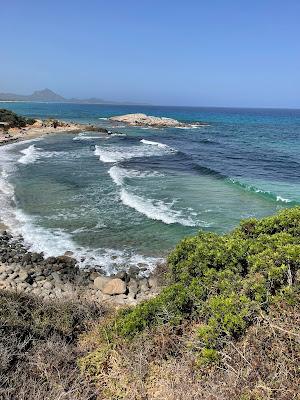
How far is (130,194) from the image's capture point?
25.7m

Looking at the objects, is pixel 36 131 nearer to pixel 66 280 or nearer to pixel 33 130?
pixel 33 130

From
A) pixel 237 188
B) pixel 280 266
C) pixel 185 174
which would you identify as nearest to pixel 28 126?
pixel 185 174

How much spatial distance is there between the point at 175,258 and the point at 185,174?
75.5ft

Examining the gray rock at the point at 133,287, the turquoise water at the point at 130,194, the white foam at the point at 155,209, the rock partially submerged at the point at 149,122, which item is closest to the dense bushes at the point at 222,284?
the gray rock at the point at 133,287

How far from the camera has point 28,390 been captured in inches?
239

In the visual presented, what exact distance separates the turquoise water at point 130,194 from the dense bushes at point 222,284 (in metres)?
6.25

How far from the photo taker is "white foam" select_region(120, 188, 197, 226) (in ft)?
67.4

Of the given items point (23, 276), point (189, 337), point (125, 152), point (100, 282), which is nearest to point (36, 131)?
point (125, 152)

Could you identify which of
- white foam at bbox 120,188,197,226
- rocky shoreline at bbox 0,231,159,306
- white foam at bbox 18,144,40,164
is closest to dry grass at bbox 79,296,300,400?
rocky shoreline at bbox 0,231,159,306

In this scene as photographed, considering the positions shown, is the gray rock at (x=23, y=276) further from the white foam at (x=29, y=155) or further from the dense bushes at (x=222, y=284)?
the white foam at (x=29, y=155)

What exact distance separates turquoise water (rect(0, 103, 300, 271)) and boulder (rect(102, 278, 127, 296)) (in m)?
1.57

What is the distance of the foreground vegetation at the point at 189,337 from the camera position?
5.79 meters

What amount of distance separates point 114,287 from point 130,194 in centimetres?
1248

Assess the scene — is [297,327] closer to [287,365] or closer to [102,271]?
[287,365]
